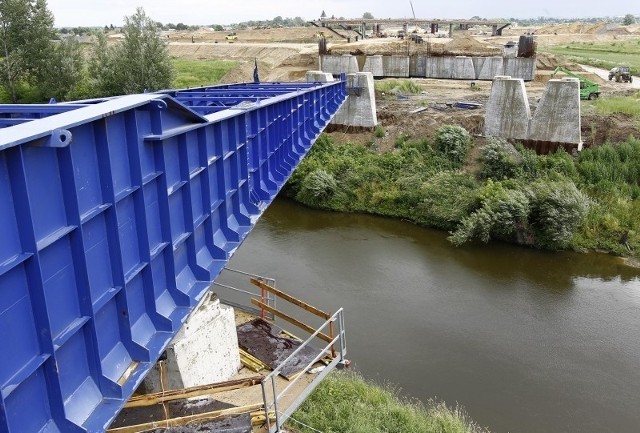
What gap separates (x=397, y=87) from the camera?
36125 millimetres

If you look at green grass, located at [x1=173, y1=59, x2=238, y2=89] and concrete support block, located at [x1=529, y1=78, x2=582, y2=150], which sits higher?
green grass, located at [x1=173, y1=59, x2=238, y2=89]

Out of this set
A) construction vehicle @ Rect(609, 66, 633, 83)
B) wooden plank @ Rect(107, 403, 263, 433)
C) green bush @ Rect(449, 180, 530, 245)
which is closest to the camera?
wooden plank @ Rect(107, 403, 263, 433)

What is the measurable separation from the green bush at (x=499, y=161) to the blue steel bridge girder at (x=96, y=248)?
1897 centimetres

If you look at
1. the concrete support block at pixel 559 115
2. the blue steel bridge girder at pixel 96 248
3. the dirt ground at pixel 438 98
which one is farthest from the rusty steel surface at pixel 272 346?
the concrete support block at pixel 559 115

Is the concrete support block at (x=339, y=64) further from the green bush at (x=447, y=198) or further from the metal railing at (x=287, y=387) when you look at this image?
the metal railing at (x=287, y=387)

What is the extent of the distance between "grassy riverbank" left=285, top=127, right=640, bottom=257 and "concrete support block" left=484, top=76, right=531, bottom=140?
1.21 meters

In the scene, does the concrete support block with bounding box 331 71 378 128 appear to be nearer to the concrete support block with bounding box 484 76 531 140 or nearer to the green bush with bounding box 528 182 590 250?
the concrete support block with bounding box 484 76 531 140

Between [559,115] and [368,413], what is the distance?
63.0ft

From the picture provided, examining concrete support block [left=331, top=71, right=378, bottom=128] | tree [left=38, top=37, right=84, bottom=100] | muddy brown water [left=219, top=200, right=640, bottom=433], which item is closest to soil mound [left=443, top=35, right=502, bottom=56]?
concrete support block [left=331, top=71, right=378, bottom=128]

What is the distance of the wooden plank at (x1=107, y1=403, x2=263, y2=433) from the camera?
6012 millimetres

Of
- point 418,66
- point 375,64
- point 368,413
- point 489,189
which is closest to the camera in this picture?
point 368,413

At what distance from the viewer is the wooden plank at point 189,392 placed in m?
Result: 6.29

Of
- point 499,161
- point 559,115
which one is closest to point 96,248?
point 499,161

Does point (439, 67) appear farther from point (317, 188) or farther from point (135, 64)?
point (135, 64)
